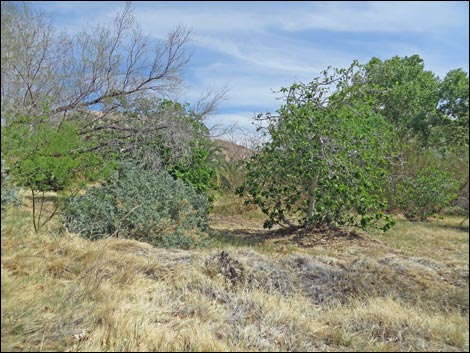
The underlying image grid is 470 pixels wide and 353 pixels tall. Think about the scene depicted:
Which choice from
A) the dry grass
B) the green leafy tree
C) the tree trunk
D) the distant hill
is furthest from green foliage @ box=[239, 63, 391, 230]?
the distant hill

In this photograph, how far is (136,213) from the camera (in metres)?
7.28

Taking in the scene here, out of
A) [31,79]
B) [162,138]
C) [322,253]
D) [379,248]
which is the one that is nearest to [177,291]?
[322,253]

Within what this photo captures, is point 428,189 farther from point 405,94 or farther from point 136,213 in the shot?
point 136,213

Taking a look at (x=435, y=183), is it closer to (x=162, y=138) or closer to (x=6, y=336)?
(x=162, y=138)

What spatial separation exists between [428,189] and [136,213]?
631cm

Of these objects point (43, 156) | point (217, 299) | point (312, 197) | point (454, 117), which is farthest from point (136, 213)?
point (454, 117)

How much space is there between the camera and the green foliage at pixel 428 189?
923 centimetres

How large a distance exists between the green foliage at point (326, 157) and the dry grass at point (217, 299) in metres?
1.95

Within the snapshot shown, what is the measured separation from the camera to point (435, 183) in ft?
30.9

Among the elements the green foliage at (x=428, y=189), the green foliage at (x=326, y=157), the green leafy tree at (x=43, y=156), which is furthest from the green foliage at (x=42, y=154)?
the green foliage at (x=428, y=189)

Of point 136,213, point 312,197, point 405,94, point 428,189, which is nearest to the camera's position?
point 136,213

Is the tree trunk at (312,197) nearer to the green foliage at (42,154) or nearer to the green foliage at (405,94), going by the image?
the green foliage at (405,94)

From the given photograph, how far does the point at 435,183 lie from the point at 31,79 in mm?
9786

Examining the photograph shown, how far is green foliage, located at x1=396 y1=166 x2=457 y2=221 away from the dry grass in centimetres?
239
